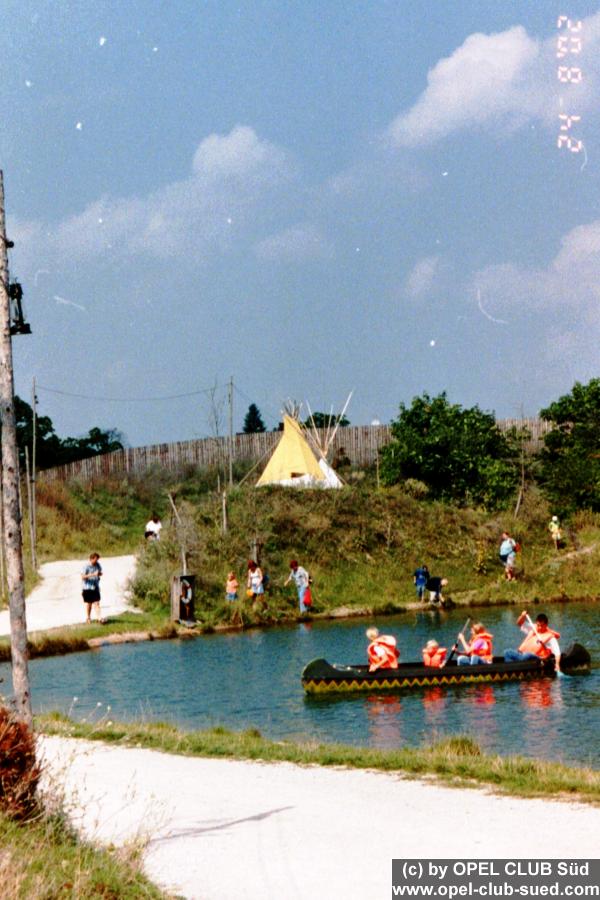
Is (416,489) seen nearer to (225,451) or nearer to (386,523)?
(386,523)

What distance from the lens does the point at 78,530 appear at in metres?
53.8

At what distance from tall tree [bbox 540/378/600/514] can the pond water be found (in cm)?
2070

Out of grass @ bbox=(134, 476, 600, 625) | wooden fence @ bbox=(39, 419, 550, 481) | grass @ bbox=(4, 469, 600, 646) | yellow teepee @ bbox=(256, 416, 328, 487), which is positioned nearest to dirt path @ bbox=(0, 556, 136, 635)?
grass @ bbox=(4, 469, 600, 646)

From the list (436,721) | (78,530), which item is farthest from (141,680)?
(78,530)

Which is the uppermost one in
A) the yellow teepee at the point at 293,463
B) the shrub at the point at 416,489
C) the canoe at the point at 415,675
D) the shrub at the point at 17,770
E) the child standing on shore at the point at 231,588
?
the yellow teepee at the point at 293,463

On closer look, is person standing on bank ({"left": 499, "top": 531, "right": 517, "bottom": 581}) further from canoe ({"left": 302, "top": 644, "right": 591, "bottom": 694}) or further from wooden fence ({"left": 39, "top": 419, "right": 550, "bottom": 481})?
wooden fence ({"left": 39, "top": 419, "right": 550, "bottom": 481})

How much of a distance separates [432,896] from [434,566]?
40.2m

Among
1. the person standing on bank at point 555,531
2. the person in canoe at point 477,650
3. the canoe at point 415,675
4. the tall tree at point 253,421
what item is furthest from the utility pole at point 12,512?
the tall tree at point 253,421

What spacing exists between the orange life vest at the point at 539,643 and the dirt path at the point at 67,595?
14433 millimetres

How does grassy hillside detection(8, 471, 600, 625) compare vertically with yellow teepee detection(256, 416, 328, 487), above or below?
below

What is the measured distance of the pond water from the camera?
1947 cm

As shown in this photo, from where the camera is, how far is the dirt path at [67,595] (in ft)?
118

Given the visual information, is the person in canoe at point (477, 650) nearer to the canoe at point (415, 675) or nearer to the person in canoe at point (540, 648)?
the canoe at point (415, 675)

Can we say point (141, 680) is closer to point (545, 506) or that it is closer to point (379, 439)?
point (545, 506)
